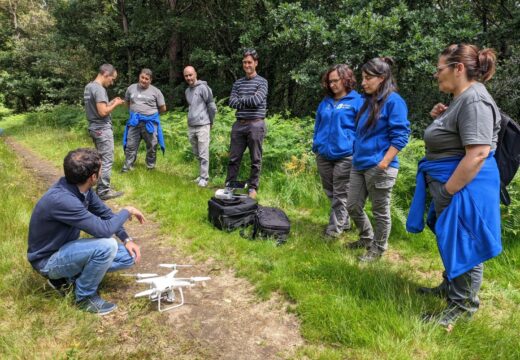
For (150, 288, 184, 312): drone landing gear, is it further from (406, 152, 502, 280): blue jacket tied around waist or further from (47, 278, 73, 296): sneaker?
(406, 152, 502, 280): blue jacket tied around waist

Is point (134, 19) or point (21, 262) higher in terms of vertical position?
point (134, 19)

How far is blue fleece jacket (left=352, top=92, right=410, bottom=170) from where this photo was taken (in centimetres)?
352

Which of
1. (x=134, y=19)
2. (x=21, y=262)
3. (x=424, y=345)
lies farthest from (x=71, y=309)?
(x=134, y=19)

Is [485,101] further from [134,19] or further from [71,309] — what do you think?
[134,19]

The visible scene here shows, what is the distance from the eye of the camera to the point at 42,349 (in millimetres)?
2510

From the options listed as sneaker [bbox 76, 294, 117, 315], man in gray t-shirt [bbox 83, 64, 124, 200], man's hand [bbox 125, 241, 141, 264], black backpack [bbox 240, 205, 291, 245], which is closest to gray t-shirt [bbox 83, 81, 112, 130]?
man in gray t-shirt [bbox 83, 64, 124, 200]

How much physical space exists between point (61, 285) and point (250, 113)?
3682 mm

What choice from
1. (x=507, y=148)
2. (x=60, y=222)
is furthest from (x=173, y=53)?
(x=507, y=148)

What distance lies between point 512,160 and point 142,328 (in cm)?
306

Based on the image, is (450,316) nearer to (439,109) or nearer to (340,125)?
(439,109)

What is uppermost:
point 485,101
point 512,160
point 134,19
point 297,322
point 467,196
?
→ point 134,19

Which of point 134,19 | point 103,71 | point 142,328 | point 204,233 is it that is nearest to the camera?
point 142,328

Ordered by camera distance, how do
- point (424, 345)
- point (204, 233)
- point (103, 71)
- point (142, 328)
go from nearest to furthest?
point (424, 345), point (142, 328), point (204, 233), point (103, 71)

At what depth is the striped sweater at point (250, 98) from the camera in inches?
227
